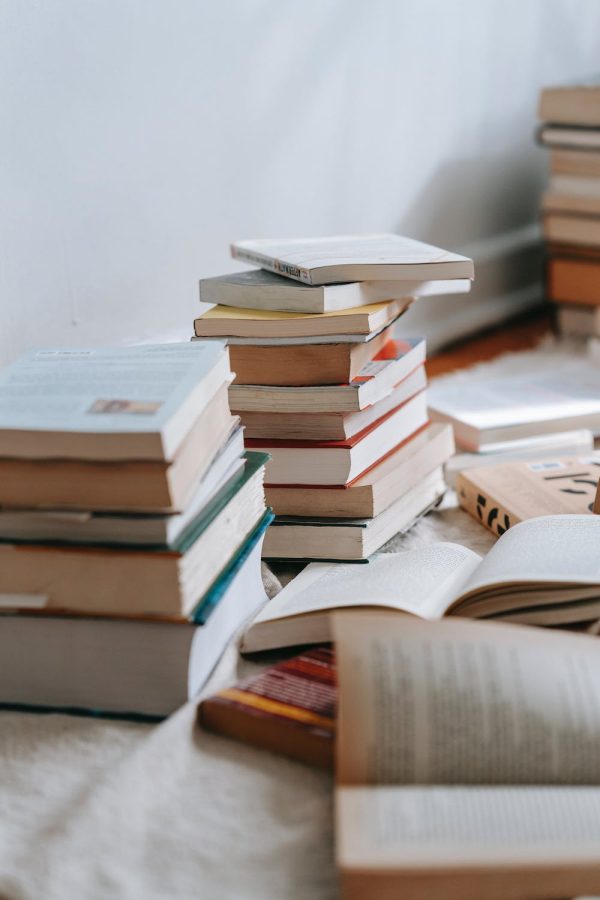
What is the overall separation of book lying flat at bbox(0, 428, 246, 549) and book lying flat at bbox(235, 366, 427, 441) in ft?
0.77

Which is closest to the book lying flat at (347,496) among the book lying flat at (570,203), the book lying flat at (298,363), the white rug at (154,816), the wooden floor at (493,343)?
the book lying flat at (298,363)

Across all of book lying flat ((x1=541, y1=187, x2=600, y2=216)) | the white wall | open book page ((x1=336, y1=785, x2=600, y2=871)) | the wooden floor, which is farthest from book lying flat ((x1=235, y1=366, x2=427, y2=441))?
book lying flat ((x1=541, y1=187, x2=600, y2=216))

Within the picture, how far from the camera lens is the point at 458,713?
66 cm

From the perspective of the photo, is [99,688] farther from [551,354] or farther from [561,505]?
[551,354]

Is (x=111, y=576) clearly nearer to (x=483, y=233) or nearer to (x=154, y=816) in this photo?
(x=154, y=816)

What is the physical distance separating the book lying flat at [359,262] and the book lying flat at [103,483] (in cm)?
30

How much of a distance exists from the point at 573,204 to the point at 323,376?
115 cm

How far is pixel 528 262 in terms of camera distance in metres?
2.36

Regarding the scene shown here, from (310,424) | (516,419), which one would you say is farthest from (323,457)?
(516,419)

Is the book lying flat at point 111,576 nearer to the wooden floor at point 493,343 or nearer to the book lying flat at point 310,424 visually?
the book lying flat at point 310,424

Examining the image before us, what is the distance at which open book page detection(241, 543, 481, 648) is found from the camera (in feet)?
2.79

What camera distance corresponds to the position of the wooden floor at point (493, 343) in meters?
2.00

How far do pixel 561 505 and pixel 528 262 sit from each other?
1346mm

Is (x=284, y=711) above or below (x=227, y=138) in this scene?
below
